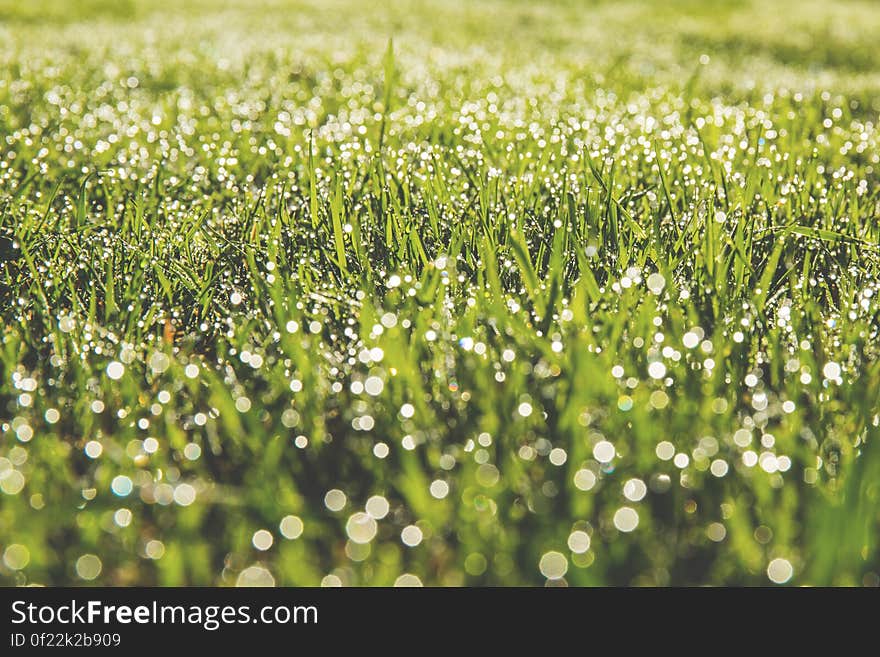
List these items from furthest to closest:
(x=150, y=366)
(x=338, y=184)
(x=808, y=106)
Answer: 1. (x=808, y=106)
2. (x=338, y=184)
3. (x=150, y=366)

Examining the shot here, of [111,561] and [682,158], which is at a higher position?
[682,158]

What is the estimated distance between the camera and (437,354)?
1485 millimetres

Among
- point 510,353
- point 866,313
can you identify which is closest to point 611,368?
point 510,353

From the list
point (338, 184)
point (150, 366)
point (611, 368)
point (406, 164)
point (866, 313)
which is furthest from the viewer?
point (406, 164)

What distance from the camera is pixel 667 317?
1.59 m

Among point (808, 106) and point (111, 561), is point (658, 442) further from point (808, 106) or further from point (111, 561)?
point (808, 106)

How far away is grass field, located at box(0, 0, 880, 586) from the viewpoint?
1.10 metres

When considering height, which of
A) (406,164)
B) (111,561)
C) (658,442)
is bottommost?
(111,561)

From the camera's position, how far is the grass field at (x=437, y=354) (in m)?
1.10

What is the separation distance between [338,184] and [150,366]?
76 centimetres

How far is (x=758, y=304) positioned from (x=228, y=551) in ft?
3.81

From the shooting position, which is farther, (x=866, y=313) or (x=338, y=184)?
(x=338, y=184)

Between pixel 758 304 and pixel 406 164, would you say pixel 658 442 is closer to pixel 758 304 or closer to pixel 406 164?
pixel 758 304

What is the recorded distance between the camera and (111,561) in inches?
43.1
